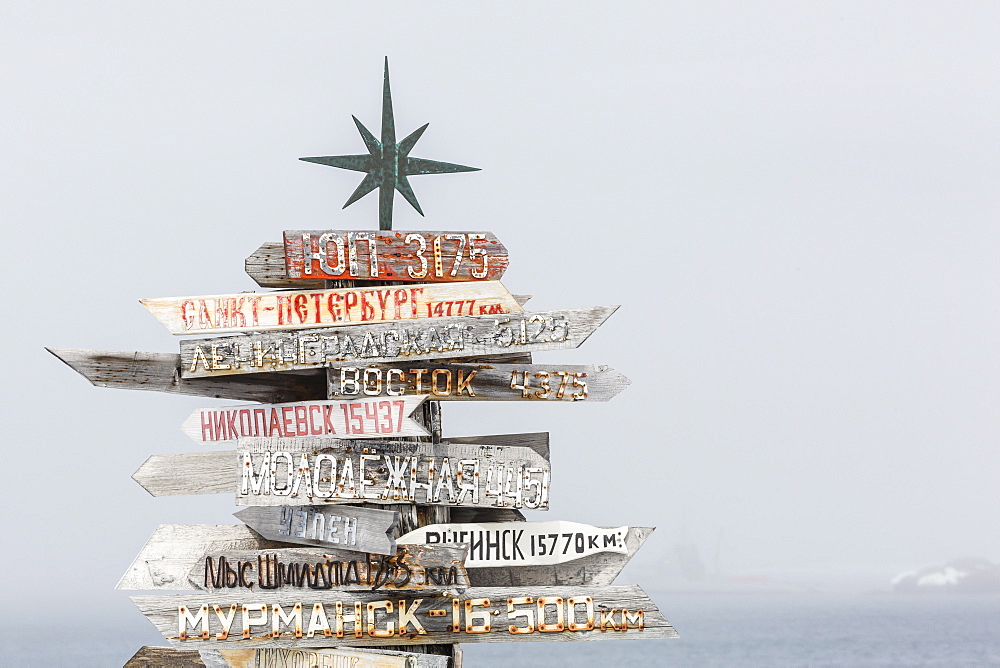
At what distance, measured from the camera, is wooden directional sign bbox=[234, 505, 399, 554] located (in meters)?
8.39

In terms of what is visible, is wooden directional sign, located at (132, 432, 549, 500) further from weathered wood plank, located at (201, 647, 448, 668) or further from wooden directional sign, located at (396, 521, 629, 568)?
weathered wood plank, located at (201, 647, 448, 668)

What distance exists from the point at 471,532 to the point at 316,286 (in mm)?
2009

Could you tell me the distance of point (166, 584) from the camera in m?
8.79

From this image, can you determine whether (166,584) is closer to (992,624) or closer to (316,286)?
(316,286)

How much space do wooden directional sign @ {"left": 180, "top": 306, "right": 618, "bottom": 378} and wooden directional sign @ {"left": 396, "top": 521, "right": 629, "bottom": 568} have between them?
3.82ft

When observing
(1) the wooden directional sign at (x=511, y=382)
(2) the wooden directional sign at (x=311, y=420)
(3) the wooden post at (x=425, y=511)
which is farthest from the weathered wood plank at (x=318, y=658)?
(1) the wooden directional sign at (x=511, y=382)

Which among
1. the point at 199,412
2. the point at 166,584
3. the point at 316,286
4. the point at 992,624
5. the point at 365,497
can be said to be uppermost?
the point at 316,286

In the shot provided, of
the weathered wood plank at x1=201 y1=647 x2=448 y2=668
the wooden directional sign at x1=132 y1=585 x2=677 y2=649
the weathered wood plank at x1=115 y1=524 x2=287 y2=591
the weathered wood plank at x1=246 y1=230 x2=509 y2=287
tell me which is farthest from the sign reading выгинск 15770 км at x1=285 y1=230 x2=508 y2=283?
the weathered wood plank at x1=201 y1=647 x2=448 y2=668

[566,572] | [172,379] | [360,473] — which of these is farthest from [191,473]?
[566,572]

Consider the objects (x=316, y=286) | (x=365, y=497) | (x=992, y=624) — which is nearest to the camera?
(x=365, y=497)

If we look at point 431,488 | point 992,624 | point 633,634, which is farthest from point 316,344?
point 992,624

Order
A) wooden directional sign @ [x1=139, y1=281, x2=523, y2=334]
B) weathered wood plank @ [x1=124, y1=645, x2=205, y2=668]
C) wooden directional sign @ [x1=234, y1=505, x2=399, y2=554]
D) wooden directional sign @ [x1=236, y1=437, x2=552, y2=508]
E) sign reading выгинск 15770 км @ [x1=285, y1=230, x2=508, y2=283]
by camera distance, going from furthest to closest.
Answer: weathered wood plank @ [x1=124, y1=645, x2=205, y2=668] < sign reading выгинск 15770 км @ [x1=285, y1=230, x2=508, y2=283] < wooden directional sign @ [x1=139, y1=281, x2=523, y2=334] < wooden directional sign @ [x1=236, y1=437, x2=552, y2=508] < wooden directional sign @ [x1=234, y1=505, x2=399, y2=554]

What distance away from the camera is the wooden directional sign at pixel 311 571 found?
848 cm

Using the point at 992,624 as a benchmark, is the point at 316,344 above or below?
above
